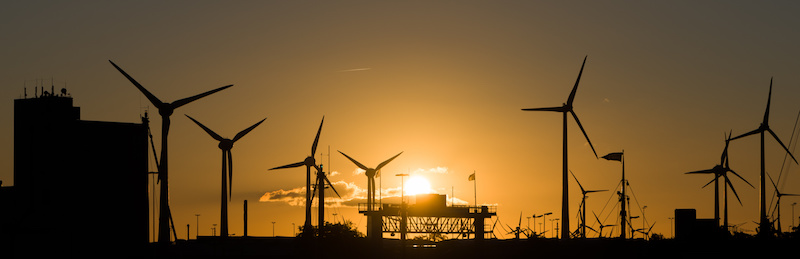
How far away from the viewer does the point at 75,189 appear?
506 ft

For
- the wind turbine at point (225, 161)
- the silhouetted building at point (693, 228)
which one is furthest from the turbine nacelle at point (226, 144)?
the silhouetted building at point (693, 228)

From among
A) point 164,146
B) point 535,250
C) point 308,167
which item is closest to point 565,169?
point 535,250

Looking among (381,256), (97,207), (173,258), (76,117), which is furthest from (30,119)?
(381,256)

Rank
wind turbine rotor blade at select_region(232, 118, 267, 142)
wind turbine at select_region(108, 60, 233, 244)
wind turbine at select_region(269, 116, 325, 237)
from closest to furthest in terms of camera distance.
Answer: wind turbine at select_region(108, 60, 233, 244)
wind turbine rotor blade at select_region(232, 118, 267, 142)
wind turbine at select_region(269, 116, 325, 237)

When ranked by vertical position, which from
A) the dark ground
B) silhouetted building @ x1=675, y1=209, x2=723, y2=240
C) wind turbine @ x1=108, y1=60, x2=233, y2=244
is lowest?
the dark ground

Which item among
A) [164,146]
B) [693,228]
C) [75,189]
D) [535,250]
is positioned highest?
[164,146]

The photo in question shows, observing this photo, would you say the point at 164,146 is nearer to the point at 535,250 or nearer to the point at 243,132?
the point at 243,132

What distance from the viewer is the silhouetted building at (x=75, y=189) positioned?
15150 centimetres

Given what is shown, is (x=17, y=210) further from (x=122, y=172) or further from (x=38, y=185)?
(x=122, y=172)

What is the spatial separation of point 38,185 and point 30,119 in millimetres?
11334

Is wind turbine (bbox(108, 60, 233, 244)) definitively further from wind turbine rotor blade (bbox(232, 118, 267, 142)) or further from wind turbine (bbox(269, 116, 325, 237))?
wind turbine (bbox(269, 116, 325, 237))

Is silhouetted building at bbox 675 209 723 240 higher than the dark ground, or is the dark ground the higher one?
silhouetted building at bbox 675 209 723 240

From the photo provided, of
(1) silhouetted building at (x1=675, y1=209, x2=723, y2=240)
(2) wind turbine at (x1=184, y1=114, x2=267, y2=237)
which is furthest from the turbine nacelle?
(1) silhouetted building at (x1=675, y1=209, x2=723, y2=240)

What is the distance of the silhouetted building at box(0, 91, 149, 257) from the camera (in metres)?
152
